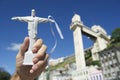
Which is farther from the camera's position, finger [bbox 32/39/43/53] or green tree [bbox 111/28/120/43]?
green tree [bbox 111/28/120/43]

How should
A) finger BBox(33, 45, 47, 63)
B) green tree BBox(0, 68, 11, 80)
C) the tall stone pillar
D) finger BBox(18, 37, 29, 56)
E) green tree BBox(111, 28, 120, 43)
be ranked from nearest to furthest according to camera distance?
finger BBox(33, 45, 47, 63) < finger BBox(18, 37, 29, 56) < green tree BBox(0, 68, 11, 80) < the tall stone pillar < green tree BBox(111, 28, 120, 43)

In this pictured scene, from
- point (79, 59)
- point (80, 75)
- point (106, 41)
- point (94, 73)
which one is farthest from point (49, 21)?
point (106, 41)

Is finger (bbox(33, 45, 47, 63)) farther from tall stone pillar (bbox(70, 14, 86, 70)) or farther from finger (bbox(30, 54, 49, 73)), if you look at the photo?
tall stone pillar (bbox(70, 14, 86, 70))

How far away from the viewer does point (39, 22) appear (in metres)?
2.19

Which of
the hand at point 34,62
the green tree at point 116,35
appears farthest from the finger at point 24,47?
the green tree at point 116,35

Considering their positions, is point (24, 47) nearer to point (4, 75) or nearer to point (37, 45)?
point (37, 45)

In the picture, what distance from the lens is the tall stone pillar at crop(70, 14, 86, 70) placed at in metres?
59.9

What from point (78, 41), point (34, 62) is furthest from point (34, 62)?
point (78, 41)

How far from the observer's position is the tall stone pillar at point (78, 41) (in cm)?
5993

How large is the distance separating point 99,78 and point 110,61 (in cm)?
469

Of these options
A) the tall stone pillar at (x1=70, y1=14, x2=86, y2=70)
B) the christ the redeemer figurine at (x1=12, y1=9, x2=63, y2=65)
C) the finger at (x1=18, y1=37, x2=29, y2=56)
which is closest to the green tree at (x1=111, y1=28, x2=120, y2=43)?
the tall stone pillar at (x1=70, y1=14, x2=86, y2=70)

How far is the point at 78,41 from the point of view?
6291 cm

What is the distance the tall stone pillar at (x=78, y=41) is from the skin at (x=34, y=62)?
56.7 meters

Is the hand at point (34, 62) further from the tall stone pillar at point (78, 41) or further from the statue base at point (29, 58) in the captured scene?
the tall stone pillar at point (78, 41)
